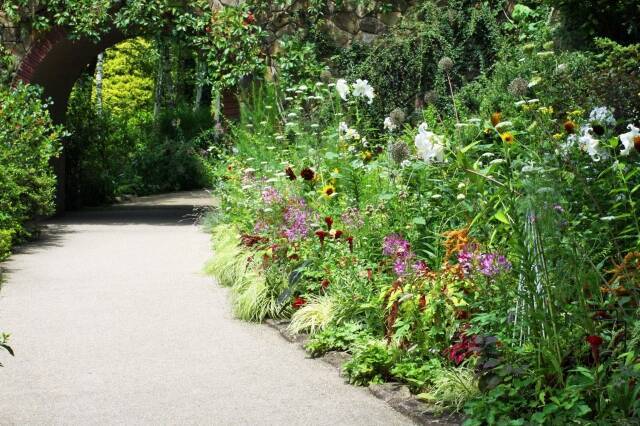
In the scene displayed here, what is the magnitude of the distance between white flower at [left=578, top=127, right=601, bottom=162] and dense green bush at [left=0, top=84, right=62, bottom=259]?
7.45 m

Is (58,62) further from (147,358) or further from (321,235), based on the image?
(147,358)

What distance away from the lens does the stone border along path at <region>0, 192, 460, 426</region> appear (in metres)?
4.98

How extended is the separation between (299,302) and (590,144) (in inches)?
99.9

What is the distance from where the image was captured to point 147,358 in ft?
20.3

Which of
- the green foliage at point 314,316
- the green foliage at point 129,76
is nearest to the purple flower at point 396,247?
the green foliage at point 314,316

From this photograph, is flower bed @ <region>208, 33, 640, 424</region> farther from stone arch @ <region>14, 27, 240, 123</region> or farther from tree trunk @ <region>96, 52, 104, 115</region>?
tree trunk @ <region>96, 52, 104, 115</region>

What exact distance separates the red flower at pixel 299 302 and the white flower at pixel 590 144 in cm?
244

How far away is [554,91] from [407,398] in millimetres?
3680

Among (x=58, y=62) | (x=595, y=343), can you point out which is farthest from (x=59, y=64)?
(x=595, y=343)

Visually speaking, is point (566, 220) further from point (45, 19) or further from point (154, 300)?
point (45, 19)

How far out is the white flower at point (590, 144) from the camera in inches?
201

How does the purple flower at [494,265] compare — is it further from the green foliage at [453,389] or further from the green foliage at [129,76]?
the green foliage at [129,76]

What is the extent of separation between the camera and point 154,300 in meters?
8.23

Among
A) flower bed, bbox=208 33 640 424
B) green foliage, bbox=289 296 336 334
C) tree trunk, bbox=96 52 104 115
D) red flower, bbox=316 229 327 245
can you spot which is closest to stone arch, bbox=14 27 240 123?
flower bed, bbox=208 33 640 424
